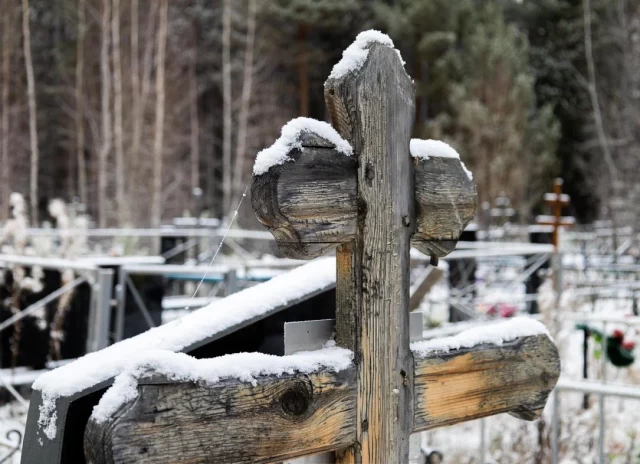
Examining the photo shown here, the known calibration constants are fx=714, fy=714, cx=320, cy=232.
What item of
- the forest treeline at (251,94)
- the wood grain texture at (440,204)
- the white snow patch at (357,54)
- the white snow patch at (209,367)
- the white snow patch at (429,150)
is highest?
the forest treeline at (251,94)

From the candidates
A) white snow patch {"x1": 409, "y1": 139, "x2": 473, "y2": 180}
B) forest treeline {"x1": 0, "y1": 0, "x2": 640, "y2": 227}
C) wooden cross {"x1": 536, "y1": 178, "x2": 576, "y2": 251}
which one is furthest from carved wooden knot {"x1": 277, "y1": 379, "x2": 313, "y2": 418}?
forest treeline {"x1": 0, "y1": 0, "x2": 640, "y2": 227}

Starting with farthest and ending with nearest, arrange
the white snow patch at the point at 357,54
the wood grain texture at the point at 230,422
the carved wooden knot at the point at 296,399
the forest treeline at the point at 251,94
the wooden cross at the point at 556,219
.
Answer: the forest treeline at the point at 251,94 → the wooden cross at the point at 556,219 → the white snow patch at the point at 357,54 → the carved wooden knot at the point at 296,399 → the wood grain texture at the point at 230,422

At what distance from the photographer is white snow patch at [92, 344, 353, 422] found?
0.95 meters

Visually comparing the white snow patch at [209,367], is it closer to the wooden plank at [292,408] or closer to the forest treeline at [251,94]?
the wooden plank at [292,408]

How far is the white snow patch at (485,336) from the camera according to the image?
4.38 feet

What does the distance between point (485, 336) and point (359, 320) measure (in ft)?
1.15

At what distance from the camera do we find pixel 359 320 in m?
1.21

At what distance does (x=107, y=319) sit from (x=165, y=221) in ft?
43.2

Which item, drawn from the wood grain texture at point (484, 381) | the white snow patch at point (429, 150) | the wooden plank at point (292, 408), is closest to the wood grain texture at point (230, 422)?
the wooden plank at point (292, 408)

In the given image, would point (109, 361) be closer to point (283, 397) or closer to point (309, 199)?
point (283, 397)

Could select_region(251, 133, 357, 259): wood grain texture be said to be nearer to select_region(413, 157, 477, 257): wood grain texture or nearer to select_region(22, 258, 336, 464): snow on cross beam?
select_region(413, 157, 477, 257): wood grain texture

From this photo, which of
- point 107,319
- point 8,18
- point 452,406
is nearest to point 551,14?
point 8,18

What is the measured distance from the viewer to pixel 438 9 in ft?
66.0

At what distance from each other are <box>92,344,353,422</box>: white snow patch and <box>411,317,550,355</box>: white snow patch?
7.8 inches
